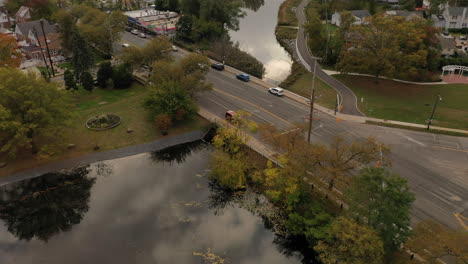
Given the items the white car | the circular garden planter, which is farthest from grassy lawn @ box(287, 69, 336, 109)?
the circular garden planter

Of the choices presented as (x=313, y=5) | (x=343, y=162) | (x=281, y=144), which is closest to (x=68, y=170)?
(x=281, y=144)

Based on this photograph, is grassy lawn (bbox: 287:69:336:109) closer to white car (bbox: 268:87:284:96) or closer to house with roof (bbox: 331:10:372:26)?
white car (bbox: 268:87:284:96)

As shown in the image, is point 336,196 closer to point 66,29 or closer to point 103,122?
point 103,122

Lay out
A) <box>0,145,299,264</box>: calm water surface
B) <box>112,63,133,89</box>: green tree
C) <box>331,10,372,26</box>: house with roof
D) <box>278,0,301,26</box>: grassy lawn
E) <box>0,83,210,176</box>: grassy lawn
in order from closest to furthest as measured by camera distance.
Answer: <box>0,145,299,264</box>: calm water surface
<box>0,83,210,176</box>: grassy lawn
<box>112,63,133,89</box>: green tree
<box>331,10,372,26</box>: house with roof
<box>278,0,301,26</box>: grassy lawn

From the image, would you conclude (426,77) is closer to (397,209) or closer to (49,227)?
(397,209)

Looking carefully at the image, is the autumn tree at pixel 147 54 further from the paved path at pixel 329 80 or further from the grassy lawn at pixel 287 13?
the grassy lawn at pixel 287 13

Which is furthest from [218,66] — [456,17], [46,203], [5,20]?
[456,17]
